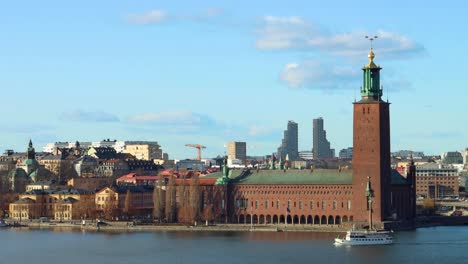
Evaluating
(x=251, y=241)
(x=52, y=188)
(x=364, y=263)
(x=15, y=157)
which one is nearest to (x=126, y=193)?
(x=52, y=188)

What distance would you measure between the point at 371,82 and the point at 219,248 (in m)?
23.6

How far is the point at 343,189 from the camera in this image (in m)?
104

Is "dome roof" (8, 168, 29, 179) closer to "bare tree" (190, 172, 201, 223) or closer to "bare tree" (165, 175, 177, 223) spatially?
"bare tree" (165, 175, 177, 223)

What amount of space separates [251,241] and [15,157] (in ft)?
310

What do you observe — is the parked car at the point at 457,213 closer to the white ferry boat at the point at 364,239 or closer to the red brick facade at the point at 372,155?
the red brick facade at the point at 372,155

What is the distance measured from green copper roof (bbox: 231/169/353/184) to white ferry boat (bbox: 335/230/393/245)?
15.1 m

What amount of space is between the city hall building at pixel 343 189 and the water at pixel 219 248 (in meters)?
3.73

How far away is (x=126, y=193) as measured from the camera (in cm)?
11994

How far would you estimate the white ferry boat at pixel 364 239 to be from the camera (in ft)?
285

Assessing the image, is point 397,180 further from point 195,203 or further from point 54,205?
point 54,205

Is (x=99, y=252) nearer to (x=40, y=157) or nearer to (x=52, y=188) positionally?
(x=52, y=188)

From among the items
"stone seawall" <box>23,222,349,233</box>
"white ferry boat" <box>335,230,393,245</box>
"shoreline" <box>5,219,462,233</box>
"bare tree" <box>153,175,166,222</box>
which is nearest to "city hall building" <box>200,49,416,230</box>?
"shoreline" <box>5,219,462,233</box>

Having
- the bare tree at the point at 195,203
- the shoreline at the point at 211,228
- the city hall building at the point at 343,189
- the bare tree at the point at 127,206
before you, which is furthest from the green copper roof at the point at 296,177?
the bare tree at the point at 127,206

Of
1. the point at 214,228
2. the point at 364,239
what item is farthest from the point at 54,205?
the point at 364,239
